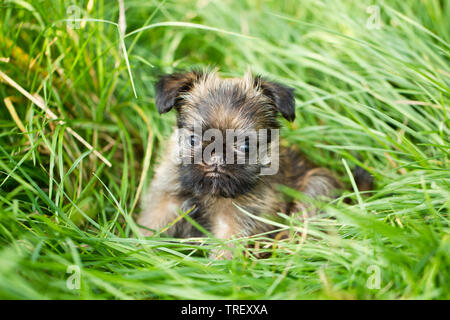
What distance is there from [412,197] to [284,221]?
1.03 m

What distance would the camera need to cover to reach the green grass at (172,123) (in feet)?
6.91

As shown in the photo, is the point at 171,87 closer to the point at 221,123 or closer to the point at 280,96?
the point at 221,123

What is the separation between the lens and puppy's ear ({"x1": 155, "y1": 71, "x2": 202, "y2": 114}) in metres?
2.80

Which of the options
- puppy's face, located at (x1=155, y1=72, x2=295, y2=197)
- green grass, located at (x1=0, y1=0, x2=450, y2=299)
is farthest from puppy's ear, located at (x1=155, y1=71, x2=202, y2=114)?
green grass, located at (x1=0, y1=0, x2=450, y2=299)

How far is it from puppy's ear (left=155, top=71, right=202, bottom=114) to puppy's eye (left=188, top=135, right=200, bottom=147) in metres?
0.28

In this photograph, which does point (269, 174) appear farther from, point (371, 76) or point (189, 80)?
point (371, 76)

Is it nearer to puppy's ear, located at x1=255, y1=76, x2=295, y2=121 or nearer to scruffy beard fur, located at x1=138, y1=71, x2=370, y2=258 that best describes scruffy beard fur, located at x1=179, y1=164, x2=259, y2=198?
scruffy beard fur, located at x1=138, y1=71, x2=370, y2=258

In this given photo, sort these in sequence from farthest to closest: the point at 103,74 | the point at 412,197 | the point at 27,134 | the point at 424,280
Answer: the point at 103,74, the point at 27,134, the point at 412,197, the point at 424,280

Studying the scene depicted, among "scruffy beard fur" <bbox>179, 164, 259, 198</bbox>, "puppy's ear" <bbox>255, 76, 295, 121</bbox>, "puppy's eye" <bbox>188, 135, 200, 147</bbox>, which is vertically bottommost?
"scruffy beard fur" <bbox>179, 164, 259, 198</bbox>

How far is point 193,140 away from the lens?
276 centimetres

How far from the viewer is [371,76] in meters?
3.59

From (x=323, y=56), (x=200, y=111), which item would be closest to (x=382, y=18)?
(x=323, y=56)

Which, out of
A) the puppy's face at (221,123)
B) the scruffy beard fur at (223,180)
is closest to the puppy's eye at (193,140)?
the puppy's face at (221,123)

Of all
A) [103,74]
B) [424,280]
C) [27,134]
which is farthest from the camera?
[103,74]
